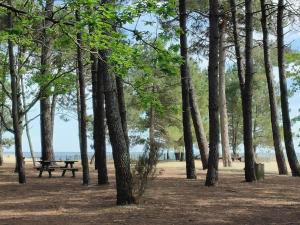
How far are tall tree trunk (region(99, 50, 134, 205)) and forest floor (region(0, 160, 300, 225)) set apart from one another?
34cm

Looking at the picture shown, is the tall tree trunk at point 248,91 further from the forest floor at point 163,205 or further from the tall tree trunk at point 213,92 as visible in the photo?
the tall tree trunk at point 213,92

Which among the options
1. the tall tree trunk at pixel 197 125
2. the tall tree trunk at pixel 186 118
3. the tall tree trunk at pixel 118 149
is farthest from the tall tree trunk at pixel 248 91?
the tall tree trunk at pixel 118 149

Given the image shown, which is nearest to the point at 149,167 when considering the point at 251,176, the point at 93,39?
the point at 93,39

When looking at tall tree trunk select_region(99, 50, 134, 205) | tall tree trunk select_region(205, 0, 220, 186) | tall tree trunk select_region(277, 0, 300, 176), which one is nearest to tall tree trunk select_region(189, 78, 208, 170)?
tall tree trunk select_region(277, 0, 300, 176)

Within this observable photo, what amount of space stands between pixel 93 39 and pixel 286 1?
44.6 feet

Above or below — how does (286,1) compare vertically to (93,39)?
above

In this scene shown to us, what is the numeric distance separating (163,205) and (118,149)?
5.17 feet

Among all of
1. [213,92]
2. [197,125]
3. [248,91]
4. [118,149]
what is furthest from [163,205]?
[197,125]

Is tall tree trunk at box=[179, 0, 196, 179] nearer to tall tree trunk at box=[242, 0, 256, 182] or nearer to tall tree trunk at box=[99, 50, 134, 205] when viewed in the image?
tall tree trunk at box=[242, 0, 256, 182]

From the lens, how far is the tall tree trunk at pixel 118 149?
10930 millimetres

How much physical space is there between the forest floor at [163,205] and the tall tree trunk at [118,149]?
34 cm

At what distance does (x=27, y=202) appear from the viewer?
12.4 metres

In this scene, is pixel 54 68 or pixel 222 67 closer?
pixel 54 68

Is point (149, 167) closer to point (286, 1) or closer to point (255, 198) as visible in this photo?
point (255, 198)
